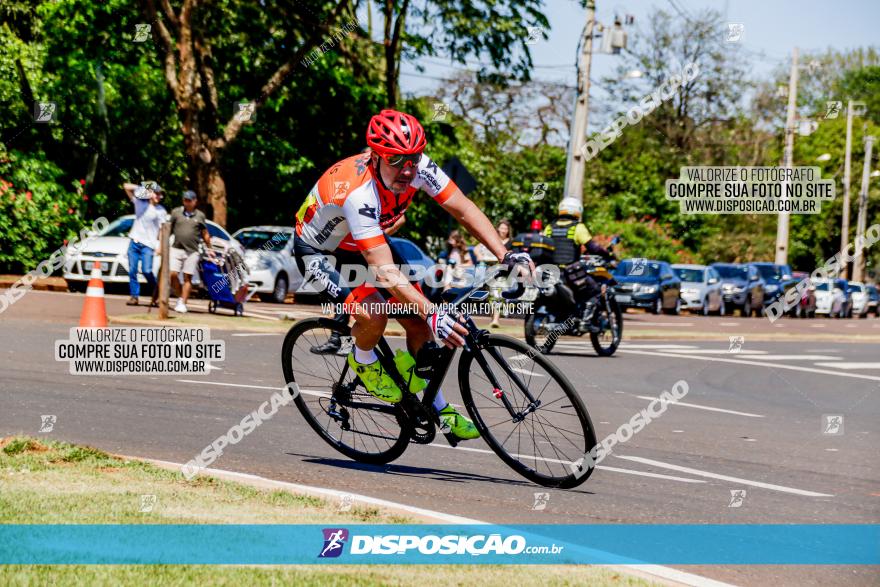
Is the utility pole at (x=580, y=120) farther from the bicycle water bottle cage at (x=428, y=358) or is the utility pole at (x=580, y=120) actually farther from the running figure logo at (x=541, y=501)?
the running figure logo at (x=541, y=501)

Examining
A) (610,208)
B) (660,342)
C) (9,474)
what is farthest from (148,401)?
(610,208)

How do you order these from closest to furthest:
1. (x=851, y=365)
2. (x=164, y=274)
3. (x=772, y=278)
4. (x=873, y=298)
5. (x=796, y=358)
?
(x=164, y=274) → (x=851, y=365) → (x=796, y=358) → (x=772, y=278) → (x=873, y=298)

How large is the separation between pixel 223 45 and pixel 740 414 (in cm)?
2240

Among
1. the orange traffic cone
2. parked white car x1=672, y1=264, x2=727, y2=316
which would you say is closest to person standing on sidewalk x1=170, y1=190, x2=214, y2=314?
the orange traffic cone

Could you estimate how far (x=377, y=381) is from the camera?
707 cm

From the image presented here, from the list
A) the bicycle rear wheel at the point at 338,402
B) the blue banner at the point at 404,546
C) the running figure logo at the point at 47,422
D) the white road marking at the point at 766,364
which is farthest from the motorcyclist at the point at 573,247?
the blue banner at the point at 404,546

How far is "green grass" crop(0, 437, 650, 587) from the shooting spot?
4406 millimetres

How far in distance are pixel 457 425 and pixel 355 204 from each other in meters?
1.40

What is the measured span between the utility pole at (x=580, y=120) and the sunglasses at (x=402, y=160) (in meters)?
20.2

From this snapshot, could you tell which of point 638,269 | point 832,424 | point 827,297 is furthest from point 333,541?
point 827,297

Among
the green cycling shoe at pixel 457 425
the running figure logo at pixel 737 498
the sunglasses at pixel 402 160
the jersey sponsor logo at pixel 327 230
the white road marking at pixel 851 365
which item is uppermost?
the sunglasses at pixel 402 160

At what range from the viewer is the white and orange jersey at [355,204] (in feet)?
20.9

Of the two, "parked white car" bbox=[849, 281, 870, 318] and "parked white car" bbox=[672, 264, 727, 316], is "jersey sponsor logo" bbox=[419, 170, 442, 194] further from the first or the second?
"parked white car" bbox=[849, 281, 870, 318]

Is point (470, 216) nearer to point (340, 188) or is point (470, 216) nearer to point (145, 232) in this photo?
point (340, 188)
